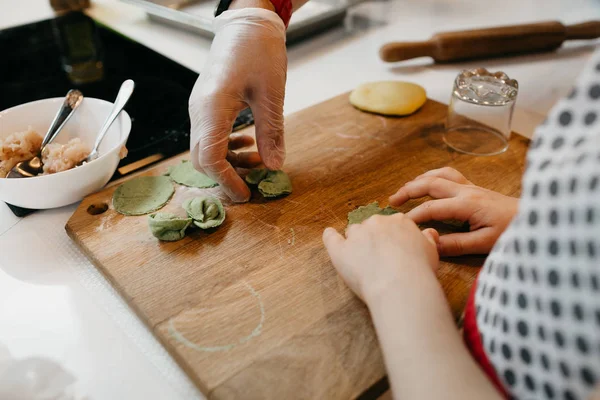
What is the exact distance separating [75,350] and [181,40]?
1.25 m

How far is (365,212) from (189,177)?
367 mm

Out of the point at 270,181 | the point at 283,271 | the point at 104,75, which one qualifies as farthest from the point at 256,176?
the point at 104,75

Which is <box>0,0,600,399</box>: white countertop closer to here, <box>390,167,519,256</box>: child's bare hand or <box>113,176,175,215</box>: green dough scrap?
<box>113,176,175,215</box>: green dough scrap

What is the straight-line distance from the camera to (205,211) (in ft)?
2.88

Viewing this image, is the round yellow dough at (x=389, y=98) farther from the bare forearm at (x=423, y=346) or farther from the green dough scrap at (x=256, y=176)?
the bare forearm at (x=423, y=346)

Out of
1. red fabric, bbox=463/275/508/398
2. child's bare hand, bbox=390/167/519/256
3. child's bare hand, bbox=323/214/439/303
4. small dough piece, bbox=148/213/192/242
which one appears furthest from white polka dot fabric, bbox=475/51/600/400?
small dough piece, bbox=148/213/192/242

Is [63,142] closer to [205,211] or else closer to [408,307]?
[205,211]

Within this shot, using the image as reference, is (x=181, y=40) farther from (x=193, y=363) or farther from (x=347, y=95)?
(x=193, y=363)

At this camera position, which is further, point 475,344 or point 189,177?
point 189,177

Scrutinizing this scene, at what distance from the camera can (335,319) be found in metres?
0.70

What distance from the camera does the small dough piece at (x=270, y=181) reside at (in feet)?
3.05

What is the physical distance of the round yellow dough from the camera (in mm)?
1173

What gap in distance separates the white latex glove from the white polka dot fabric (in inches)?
21.5

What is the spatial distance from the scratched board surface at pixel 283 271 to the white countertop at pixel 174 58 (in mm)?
42
